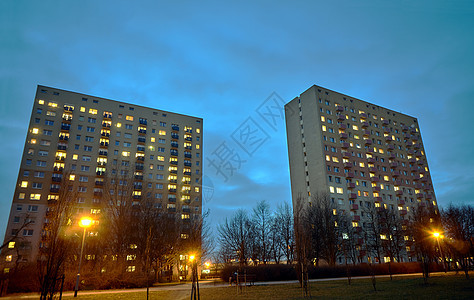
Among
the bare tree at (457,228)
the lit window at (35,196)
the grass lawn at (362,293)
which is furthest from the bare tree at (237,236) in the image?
the lit window at (35,196)

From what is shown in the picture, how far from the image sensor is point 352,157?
75.5 metres

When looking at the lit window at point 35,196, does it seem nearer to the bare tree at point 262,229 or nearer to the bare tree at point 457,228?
the bare tree at point 262,229

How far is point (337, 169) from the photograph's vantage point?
71.6 meters

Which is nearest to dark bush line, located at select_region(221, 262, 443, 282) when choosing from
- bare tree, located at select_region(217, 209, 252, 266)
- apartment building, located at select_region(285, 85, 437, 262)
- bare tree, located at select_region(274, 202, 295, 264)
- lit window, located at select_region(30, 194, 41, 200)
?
bare tree, located at select_region(274, 202, 295, 264)

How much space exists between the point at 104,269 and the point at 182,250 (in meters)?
16.3

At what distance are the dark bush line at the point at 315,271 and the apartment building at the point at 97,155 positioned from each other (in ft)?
90.8

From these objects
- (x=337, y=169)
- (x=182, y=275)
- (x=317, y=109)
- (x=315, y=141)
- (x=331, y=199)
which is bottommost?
(x=182, y=275)

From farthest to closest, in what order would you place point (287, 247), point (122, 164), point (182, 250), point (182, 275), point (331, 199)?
point (122, 164) < point (331, 199) < point (287, 247) < point (182, 275) < point (182, 250)

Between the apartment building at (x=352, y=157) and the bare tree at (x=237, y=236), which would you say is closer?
the bare tree at (x=237, y=236)

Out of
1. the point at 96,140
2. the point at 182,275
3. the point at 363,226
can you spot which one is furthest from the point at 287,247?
the point at 96,140

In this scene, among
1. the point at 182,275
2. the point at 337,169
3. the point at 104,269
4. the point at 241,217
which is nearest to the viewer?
the point at 104,269

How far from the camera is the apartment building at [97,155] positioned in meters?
63.8

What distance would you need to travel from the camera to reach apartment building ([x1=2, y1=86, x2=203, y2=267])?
6384cm

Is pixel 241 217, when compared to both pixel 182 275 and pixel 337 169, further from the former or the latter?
pixel 337 169
